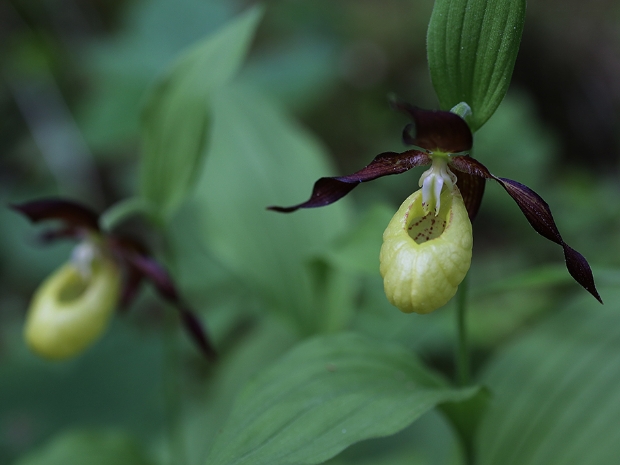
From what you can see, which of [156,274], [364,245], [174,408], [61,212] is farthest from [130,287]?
[364,245]

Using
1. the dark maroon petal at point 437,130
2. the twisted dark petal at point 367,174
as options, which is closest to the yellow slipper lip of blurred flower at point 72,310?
the twisted dark petal at point 367,174

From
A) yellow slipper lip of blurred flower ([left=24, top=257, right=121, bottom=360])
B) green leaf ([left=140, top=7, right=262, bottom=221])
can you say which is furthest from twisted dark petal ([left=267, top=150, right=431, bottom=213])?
yellow slipper lip of blurred flower ([left=24, top=257, right=121, bottom=360])

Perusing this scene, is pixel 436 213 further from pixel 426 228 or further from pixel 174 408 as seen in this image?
pixel 174 408

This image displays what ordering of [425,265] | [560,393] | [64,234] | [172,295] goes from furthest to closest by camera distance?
1. [64,234]
2. [172,295]
3. [560,393]
4. [425,265]

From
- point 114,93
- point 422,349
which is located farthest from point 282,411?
point 114,93

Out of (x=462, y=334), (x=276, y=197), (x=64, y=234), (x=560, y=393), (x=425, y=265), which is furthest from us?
(x=276, y=197)

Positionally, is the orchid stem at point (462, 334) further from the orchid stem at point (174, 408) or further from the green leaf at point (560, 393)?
the orchid stem at point (174, 408)

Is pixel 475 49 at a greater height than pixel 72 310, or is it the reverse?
pixel 475 49
